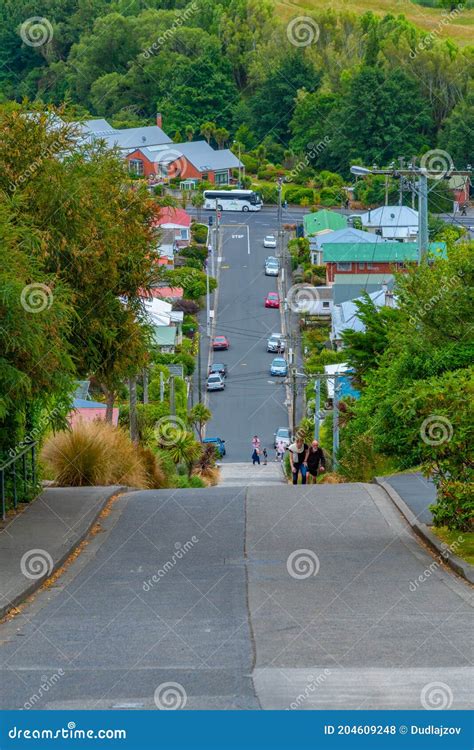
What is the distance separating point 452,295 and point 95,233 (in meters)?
5.85

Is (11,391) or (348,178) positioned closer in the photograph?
(11,391)

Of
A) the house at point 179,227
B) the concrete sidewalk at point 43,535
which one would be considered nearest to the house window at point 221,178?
the house at point 179,227

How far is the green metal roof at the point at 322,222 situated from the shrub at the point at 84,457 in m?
82.0

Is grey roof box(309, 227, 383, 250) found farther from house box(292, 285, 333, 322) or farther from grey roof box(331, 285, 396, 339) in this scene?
grey roof box(331, 285, 396, 339)

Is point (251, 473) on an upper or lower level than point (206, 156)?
lower

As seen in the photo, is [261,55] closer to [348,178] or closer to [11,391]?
[348,178]

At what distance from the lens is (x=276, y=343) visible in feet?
282

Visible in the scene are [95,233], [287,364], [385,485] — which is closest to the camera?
[95,233]

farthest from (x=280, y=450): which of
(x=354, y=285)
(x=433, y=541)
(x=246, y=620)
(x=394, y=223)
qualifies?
(x=246, y=620)

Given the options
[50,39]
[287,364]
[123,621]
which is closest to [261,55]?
[50,39]

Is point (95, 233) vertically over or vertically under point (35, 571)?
over

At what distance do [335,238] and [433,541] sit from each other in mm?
82800

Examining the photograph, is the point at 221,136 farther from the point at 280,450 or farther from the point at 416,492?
the point at 416,492

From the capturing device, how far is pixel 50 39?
589 feet
